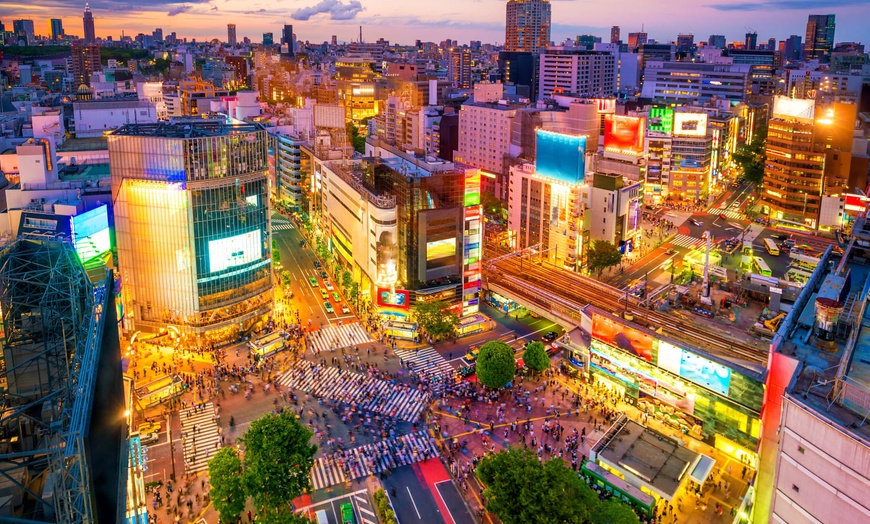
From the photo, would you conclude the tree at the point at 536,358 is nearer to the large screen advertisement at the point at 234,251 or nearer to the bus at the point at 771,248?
the large screen advertisement at the point at 234,251

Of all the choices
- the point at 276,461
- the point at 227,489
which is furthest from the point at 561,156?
the point at 227,489

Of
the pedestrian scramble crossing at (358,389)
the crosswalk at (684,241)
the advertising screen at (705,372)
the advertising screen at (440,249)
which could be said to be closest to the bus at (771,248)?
the crosswalk at (684,241)

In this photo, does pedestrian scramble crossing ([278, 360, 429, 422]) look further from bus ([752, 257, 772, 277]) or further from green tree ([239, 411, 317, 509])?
bus ([752, 257, 772, 277])

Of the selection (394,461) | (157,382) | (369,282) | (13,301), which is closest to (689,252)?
(369,282)

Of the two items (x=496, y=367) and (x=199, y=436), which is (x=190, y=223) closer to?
(x=199, y=436)

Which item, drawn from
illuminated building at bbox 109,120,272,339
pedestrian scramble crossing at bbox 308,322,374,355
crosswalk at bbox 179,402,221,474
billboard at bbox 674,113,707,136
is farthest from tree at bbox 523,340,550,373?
billboard at bbox 674,113,707,136

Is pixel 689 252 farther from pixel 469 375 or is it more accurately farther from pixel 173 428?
pixel 173 428
